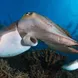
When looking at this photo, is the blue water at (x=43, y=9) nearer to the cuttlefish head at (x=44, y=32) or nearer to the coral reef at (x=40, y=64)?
the coral reef at (x=40, y=64)

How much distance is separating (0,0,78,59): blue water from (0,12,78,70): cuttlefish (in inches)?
121

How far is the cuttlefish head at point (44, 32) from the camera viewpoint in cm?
138

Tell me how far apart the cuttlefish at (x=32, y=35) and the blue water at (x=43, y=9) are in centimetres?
307

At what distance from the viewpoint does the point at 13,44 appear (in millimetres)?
1615

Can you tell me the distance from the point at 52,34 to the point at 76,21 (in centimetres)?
388

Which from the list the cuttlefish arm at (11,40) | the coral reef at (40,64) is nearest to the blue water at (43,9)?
the coral reef at (40,64)

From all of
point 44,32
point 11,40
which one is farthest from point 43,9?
point 44,32

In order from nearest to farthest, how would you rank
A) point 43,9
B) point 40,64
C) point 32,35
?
point 32,35
point 40,64
point 43,9

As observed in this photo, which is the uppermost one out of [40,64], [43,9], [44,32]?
[43,9]

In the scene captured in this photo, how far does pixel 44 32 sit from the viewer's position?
1450 millimetres

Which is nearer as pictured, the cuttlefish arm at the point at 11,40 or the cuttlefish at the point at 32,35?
the cuttlefish at the point at 32,35

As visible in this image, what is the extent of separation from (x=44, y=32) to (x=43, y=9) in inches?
132

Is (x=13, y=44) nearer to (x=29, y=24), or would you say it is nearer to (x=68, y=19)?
(x=29, y=24)

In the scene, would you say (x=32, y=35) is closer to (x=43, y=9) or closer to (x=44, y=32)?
(x=44, y=32)
